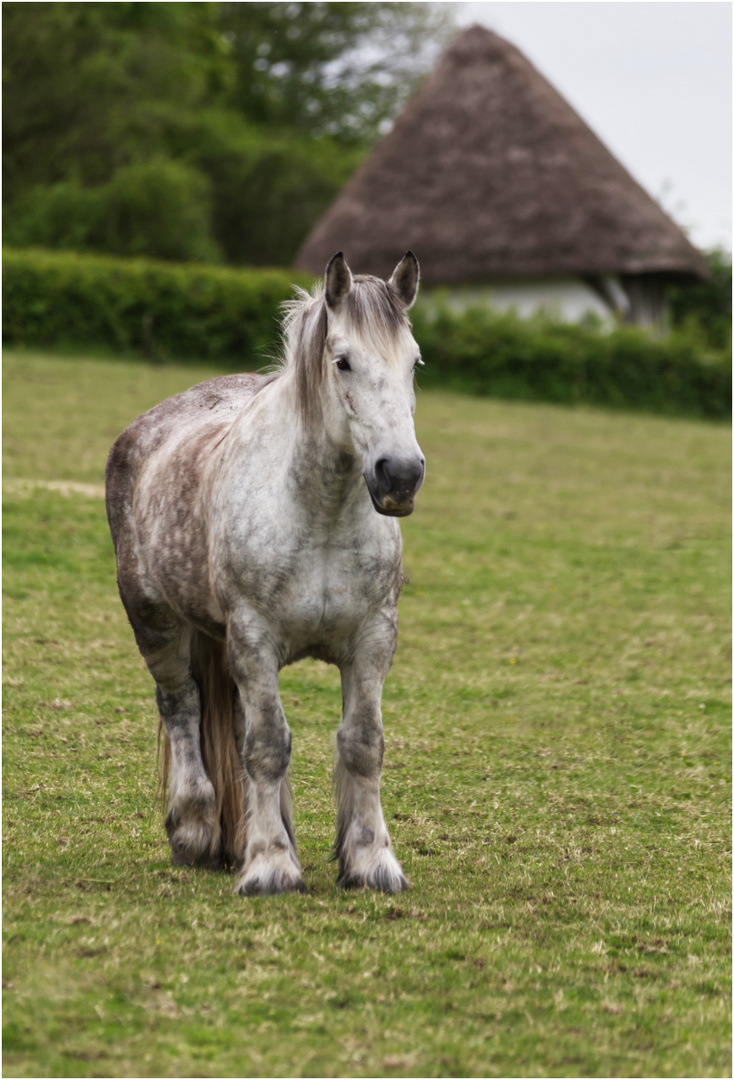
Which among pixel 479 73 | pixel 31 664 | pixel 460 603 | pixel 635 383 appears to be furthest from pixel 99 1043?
pixel 479 73

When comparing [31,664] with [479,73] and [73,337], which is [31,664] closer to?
[73,337]

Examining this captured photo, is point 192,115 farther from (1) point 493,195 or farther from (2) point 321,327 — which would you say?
(2) point 321,327

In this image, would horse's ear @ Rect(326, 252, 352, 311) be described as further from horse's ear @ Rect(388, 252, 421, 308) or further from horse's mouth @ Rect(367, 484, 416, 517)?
horse's mouth @ Rect(367, 484, 416, 517)

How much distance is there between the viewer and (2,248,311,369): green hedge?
84.1 feet

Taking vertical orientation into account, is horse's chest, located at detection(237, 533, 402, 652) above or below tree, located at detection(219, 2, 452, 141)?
below

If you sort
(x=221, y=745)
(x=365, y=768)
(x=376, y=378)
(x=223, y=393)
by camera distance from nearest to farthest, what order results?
(x=376, y=378)
(x=365, y=768)
(x=221, y=745)
(x=223, y=393)

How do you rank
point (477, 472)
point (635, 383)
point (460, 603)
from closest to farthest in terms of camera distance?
point (460, 603), point (477, 472), point (635, 383)

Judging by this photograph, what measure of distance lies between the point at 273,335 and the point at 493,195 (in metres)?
9.30

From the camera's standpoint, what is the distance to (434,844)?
590 cm

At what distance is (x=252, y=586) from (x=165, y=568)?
86 centimetres

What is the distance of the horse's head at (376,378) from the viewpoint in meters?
4.23

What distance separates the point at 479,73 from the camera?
33.9 m

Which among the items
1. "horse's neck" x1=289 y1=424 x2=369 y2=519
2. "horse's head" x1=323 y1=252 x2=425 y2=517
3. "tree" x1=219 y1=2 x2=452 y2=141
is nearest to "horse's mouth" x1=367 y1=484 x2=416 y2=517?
"horse's head" x1=323 y1=252 x2=425 y2=517

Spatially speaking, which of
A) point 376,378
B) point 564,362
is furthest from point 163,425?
point 564,362
